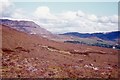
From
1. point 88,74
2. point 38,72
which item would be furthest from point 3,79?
point 88,74

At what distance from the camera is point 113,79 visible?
47562mm

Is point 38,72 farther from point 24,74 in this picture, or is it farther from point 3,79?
point 3,79

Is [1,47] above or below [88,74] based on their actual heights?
above

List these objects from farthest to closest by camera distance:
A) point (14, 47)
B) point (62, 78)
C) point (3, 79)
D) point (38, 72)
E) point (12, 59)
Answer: point (14, 47)
point (12, 59)
point (38, 72)
point (62, 78)
point (3, 79)

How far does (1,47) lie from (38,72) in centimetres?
2738

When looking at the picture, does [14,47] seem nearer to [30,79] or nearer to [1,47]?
[1,47]

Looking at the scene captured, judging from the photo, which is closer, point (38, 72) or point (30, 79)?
point (30, 79)

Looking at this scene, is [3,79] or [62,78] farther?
[62,78]

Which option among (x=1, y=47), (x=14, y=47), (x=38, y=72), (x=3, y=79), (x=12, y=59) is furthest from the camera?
(x=14, y=47)

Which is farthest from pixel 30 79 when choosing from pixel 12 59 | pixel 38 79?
pixel 12 59

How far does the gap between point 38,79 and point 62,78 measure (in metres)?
4.59

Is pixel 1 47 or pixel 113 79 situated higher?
pixel 1 47

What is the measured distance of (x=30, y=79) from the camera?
4056 centimetres

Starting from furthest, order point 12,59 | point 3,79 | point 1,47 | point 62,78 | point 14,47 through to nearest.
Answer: point 14,47, point 1,47, point 12,59, point 62,78, point 3,79
